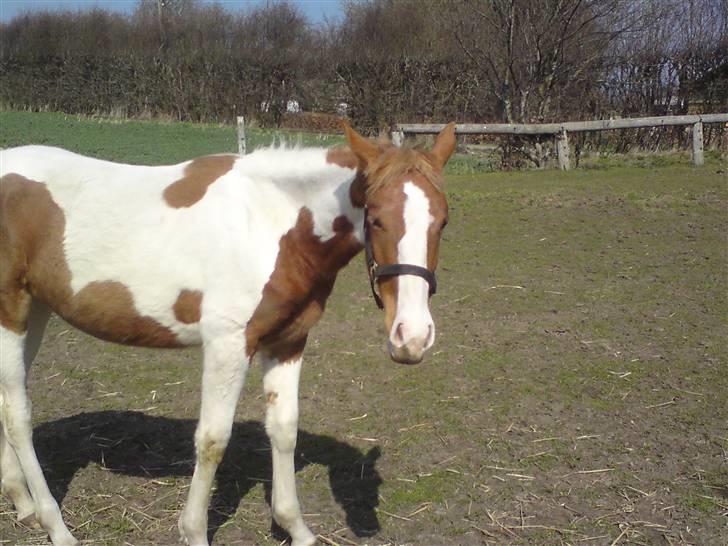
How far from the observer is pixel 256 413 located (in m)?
4.84

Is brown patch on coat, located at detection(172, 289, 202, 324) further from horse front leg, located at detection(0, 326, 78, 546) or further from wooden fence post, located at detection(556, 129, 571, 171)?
wooden fence post, located at detection(556, 129, 571, 171)

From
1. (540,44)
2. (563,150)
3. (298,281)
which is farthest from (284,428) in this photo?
(540,44)

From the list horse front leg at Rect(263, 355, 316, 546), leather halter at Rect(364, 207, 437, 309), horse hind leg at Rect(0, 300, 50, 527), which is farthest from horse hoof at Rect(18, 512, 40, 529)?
leather halter at Rect(364, 207, 437, 309)

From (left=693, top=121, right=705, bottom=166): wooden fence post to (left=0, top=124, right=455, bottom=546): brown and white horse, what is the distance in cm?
1234

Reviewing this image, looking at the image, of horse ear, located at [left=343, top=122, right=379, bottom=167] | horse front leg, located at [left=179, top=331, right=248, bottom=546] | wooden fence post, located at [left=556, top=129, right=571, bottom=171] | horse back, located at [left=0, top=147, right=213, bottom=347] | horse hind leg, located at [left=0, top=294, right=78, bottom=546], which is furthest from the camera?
wooden fence post, located at [left=556, top=129, right=571, bottom=171]

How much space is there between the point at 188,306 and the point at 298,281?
0.50m

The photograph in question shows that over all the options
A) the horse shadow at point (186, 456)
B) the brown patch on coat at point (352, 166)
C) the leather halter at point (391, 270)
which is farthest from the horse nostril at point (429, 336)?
the horse shadow at point (186, 456)

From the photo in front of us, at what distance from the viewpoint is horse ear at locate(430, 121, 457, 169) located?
2.94 metres

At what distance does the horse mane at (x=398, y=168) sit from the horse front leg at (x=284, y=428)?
107 centimetres

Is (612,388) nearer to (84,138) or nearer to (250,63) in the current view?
(84,138)

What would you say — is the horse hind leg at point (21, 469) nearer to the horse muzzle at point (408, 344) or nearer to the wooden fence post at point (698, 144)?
the horse muzzle at point (408, 344)

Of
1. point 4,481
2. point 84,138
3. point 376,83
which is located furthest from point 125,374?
point 376,83

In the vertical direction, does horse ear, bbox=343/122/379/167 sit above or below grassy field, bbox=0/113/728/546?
above

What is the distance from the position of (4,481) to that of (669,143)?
52.8 feet
